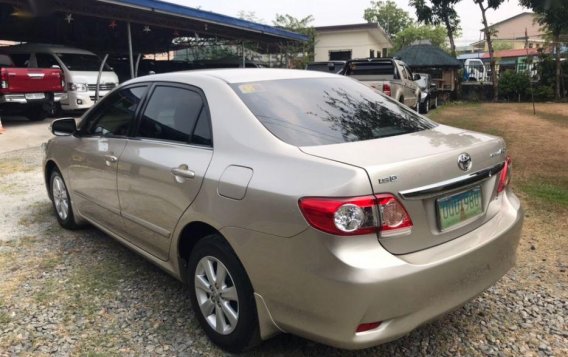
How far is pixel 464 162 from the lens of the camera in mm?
2562

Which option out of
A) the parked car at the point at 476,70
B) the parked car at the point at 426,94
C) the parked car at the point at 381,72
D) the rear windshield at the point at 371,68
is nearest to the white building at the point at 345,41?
the parked car at the point at 476,70

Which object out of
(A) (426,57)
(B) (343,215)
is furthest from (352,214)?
(A) (426,57)

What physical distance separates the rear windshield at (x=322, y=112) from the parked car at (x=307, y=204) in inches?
0.5

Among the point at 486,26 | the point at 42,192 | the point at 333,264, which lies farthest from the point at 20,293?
the point at 486,26

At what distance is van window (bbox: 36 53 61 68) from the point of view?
1447cm

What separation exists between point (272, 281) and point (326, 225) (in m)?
0.44

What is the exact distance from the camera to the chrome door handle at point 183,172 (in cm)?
286

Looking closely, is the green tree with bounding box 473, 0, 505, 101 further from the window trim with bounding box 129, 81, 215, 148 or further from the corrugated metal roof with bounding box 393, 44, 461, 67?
the window trim with bounding box 129, 81, 215, 148

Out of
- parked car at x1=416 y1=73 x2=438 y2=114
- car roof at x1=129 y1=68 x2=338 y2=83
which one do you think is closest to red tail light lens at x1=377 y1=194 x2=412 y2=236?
car roof at x1=129 y1=68 x2=338 y2=83

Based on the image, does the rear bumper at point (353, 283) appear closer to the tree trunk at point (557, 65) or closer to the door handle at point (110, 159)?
the door handle at point (110, 159)

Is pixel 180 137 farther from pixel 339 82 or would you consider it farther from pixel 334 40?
pixel 334 40

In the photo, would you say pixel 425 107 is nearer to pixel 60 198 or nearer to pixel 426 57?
pixel 426 57

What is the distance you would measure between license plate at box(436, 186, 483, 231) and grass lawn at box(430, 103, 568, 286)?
1545mm

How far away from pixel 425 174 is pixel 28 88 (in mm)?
12554
